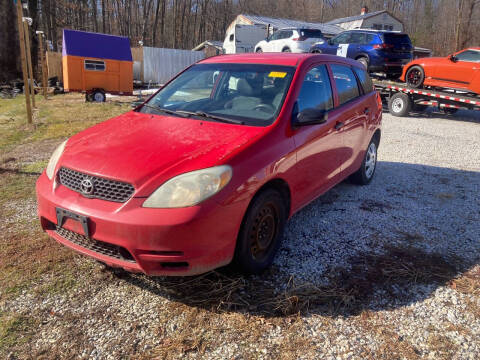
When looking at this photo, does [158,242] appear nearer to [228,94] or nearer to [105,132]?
[105,132]

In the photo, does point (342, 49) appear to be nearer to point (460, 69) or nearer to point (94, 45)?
point (460, 69)

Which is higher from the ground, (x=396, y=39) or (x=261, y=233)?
(x=396, y=39)

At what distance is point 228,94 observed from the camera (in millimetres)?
Answer: 3789

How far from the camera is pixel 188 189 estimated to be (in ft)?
8.15

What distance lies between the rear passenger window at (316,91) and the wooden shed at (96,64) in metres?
15.4

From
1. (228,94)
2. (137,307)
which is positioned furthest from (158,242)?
(228,94)

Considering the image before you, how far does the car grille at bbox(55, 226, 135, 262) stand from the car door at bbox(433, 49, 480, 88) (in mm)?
11974

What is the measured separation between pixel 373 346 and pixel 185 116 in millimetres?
2382

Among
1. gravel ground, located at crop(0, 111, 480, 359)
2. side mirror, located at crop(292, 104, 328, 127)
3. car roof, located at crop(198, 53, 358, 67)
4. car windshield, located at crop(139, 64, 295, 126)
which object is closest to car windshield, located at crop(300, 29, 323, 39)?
car roof, located at crop(198, 53, 358, 67)

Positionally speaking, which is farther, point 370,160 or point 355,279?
point 370,160

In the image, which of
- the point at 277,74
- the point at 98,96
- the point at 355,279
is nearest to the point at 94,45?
the point at 98,96

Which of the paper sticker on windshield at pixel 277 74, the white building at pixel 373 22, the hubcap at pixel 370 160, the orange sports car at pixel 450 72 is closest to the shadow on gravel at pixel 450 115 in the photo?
the orange sports car at pixel 450 72

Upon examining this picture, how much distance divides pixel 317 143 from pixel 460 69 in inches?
402

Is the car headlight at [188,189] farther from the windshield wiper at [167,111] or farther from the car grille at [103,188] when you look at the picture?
the windshield wiper at [167,111]
